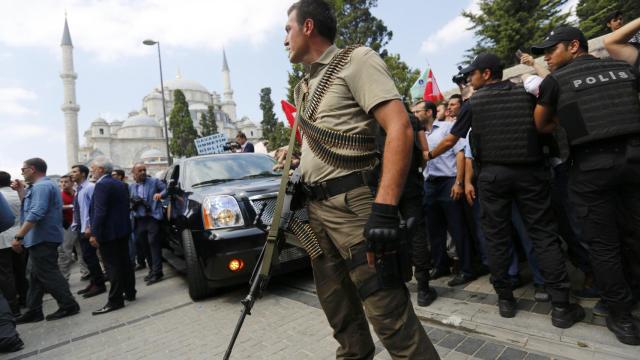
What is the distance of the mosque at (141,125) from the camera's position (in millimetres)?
60562

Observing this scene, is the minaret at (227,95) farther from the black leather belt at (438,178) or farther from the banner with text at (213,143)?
the black leather belt at (438,178)

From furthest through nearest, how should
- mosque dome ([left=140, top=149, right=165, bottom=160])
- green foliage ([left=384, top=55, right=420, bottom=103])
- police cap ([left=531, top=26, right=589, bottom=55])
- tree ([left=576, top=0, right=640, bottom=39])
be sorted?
mosque dome ([left=140, top=149, right=165, bottom=160]) → green foliage ([left=384, top=55, right=420, bottom=103]) → tree ([left=576, top=0, right=640, bottom=39]) → police cap ([left=531, top=26, right=589, bottom=55])

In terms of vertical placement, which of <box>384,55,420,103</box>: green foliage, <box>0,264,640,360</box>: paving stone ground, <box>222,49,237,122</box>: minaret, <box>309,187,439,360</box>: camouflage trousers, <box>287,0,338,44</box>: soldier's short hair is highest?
<box>222,49,237,122</box>: minaret

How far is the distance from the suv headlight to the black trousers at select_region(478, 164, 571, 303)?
2628mm

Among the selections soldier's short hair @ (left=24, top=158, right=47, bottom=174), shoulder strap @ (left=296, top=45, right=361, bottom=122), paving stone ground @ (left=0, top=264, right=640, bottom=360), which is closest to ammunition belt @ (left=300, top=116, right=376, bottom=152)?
shoulder strap @ (left=296, top=45, right=361, bottom=122)

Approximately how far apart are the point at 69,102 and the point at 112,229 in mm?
68624

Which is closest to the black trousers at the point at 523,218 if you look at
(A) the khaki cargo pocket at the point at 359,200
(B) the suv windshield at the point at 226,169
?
(A) the khaki cargo pocket at the point at 359,200

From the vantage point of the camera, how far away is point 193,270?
176 inches

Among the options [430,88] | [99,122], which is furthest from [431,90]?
[99,122]

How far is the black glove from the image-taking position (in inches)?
59.1

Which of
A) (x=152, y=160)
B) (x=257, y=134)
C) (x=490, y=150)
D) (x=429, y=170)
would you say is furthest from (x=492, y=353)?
(x=257, y=134)

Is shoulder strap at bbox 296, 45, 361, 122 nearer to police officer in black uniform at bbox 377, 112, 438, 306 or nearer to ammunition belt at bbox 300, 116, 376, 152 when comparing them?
ammunition belt at bbox 300, 116, 376, 152

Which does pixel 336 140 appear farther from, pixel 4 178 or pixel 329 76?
pixel 4 178

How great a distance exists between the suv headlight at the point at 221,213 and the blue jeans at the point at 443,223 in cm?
226
